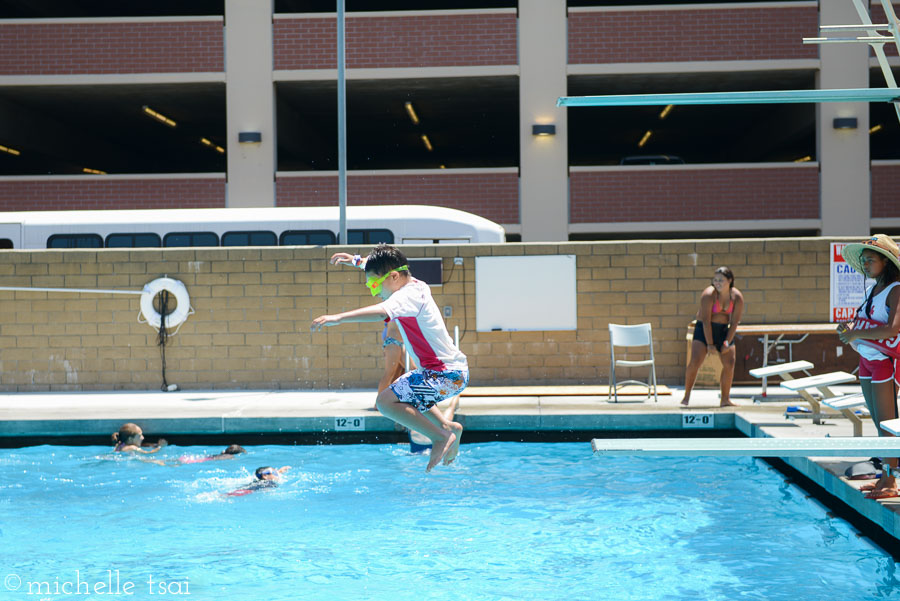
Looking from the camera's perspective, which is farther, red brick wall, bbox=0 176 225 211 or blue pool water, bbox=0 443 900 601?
red brick wall, bbox=0 176 225 211

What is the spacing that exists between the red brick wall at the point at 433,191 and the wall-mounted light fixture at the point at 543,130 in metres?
0.99

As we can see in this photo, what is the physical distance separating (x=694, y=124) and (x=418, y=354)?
20764 mm

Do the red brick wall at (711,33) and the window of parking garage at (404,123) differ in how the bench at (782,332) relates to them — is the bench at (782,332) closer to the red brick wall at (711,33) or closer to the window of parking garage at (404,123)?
the red brick wall at (711,33)

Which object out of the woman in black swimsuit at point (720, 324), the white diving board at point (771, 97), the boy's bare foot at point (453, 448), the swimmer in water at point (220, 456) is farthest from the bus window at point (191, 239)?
the white diving board at point (771, 97)

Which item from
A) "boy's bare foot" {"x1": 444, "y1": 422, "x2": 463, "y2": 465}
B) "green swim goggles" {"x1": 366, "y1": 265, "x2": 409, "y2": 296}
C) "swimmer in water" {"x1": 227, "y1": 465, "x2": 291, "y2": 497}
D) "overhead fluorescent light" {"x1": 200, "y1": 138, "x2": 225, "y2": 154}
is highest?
"overhead fluorescent light" {"x1": 200, "y1": 138, "x2": 225, "y2": 154}

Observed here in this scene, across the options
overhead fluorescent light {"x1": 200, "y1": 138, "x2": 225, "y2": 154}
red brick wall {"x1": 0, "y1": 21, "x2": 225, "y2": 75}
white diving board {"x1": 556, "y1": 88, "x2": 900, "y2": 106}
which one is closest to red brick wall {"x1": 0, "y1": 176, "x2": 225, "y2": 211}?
red brick wall {"x1": 0, "y1": 21, "x2": 225, "y2": 75}

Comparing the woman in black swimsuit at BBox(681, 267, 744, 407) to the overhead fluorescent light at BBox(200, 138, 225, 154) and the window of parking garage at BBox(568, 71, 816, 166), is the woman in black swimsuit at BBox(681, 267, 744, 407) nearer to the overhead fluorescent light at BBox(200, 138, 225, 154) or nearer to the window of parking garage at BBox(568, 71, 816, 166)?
the window of parking garage at BBox(568, 71, 816, 166)

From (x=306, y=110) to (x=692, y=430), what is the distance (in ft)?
48.8

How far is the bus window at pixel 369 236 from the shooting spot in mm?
13398

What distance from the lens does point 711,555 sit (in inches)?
253

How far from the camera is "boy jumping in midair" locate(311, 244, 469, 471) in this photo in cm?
510

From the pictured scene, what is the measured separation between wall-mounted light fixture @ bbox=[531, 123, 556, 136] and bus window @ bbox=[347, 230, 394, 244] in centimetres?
533

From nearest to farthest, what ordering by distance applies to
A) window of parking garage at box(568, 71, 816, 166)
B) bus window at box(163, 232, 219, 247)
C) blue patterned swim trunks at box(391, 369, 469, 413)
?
blue patterned swim trunks at box(391, 369, 469, 413), bus window at box(163, 232, 219, 247), window of parking garage at box(568, 71, 816, 166)

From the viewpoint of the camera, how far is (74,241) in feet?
44.7
